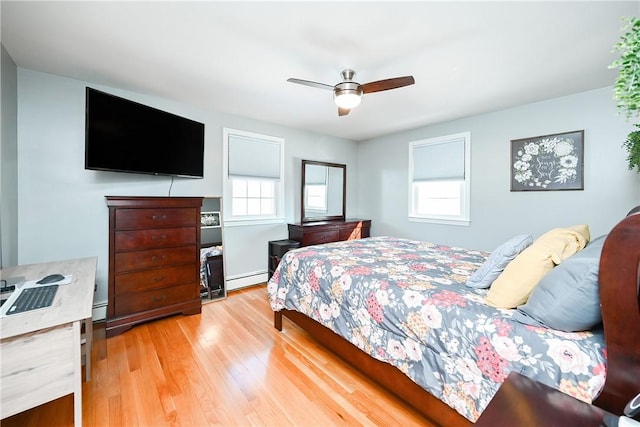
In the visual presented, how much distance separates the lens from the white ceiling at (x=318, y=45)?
1647 millimetres

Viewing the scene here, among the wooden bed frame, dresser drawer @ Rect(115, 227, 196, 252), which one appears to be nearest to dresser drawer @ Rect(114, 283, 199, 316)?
dresser drawer @ Rect(115, 227, 196, 252)

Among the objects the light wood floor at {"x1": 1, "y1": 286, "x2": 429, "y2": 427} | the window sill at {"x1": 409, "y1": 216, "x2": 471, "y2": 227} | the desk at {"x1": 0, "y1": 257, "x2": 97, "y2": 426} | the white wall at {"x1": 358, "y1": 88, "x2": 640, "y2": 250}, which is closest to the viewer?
the desk at {"x1": 0, "y1": 257, "x2": 97, "y2": 426}

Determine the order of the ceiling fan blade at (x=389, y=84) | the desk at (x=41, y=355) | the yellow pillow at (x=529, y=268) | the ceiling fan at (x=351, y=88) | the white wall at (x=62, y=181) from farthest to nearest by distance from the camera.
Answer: the white wall at (x=62, y=181) → the ceiling fan at (x=351, y=88) → the ceiling fan blade at (x=389, y=84) → the yellow pillow at (x=529, y=268) → the desk at (x=41, y=355)

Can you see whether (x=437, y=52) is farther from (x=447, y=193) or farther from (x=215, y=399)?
(x=215, y=399)

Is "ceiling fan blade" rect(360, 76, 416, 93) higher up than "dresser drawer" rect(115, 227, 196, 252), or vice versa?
"ceiling fan blade" rect(360, 76, 416, 93)

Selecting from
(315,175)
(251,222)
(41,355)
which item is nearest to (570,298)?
(41,355)

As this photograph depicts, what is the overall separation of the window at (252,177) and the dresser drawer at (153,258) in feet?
2.78

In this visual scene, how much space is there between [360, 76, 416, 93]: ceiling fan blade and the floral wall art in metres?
2.14

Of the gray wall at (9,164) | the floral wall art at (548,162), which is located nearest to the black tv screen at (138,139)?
the gray wall at (9,164)

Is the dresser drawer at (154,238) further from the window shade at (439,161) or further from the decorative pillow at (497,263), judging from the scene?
the window shade at (439,161)

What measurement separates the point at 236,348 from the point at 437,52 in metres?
2.93

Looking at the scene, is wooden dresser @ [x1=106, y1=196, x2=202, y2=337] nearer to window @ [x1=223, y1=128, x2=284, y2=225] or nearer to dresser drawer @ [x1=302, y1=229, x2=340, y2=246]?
window @ [x1=223, y1=128, x2=284, y2=225]

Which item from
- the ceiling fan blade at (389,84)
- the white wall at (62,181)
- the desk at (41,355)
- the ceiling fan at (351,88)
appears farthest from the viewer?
the white wall at (62,181)

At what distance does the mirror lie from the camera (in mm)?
4449
